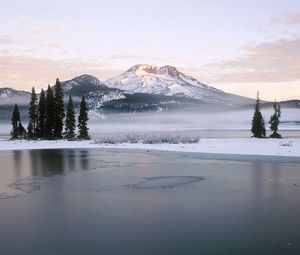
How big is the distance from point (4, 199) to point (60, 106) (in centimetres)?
6208

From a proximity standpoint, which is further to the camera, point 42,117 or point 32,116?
point 32,116

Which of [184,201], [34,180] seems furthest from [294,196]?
[34,180]

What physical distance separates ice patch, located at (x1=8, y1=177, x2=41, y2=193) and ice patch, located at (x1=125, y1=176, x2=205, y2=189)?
423cm

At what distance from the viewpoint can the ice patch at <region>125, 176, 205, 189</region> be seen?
19141 mm

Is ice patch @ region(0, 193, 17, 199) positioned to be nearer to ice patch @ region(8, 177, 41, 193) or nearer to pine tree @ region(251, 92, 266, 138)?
ice patch @ region(8, 177, 41, 193)

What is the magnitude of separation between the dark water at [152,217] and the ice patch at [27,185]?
291mm

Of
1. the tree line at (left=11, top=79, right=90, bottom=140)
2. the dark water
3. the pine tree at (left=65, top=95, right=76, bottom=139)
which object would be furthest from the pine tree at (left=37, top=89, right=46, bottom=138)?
the dark water

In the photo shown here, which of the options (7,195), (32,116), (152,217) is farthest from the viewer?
(32,116)

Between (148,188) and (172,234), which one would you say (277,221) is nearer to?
(172,234)

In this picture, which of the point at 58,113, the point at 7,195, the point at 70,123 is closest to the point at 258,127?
the point at 70,123

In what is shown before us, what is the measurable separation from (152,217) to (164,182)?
7846 millimetres

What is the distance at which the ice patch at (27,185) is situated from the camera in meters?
18.2

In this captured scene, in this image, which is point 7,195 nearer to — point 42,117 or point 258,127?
point 42,117

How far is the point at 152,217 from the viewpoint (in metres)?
12.7
